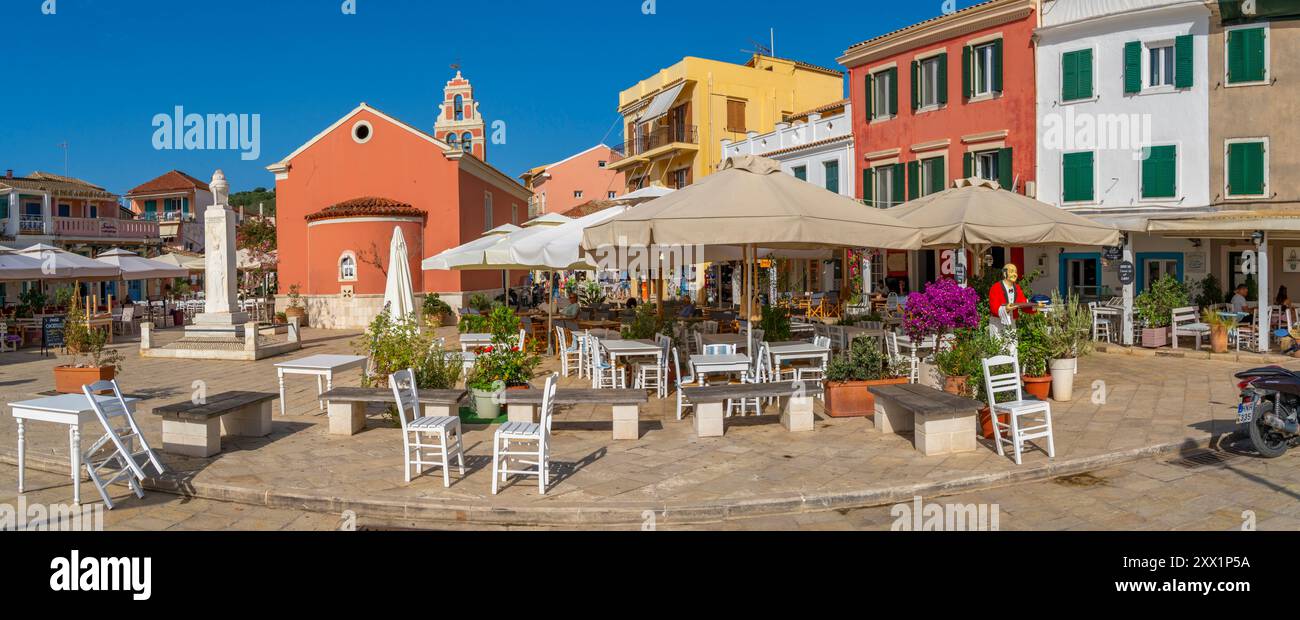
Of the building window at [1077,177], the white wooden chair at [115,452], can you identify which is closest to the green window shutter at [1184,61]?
the building window at [1077,177]

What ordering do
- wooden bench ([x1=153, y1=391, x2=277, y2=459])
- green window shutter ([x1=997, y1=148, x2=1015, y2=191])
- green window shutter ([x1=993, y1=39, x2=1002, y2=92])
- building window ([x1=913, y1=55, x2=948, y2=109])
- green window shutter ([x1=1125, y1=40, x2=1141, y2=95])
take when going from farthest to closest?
building window ([x1=913, y1=55, x2=948, y2=109])
green window shutter ([x1=993, y1=39, x2=1002, y2=92])
green window shutter ([x1=997, y1=148, x2=1015, y2=191])
green window shutter ([x1=1125, y1=40, x2=1141, y2=95])
wooden bench ([x1=153, y1=391, x2=277, y2=459])

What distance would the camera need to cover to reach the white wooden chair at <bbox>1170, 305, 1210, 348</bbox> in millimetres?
13312

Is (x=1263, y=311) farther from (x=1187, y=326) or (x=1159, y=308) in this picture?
(x=1159, y=308)

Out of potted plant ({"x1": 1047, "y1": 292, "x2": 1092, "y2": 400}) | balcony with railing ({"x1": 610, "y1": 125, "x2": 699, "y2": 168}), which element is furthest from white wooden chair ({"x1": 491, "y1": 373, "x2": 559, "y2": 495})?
balcony with railing ({"x1": 610, "y1": 125, "x2": 699, "y2": 168})

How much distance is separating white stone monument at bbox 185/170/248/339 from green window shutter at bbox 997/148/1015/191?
1808 centimetres

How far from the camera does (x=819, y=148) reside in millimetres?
25344

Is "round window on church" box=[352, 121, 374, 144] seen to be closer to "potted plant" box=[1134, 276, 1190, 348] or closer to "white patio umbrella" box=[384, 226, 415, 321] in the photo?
"white patio umbrella" box=[384, 226, 415, 321]

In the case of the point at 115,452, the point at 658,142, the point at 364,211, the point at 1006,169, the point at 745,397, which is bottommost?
the point at 115,452

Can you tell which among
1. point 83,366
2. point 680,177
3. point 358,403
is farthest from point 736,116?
point 358,403

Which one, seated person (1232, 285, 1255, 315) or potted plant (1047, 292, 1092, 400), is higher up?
seated person (1232, 285, 1255, 315)

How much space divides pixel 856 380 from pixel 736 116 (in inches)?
1063

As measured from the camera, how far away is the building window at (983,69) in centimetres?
1992
